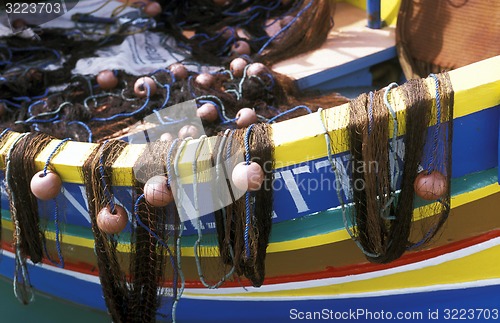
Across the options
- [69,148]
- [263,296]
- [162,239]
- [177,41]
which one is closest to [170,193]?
[162,239]

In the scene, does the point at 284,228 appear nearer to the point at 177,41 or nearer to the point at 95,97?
the point at 95,97

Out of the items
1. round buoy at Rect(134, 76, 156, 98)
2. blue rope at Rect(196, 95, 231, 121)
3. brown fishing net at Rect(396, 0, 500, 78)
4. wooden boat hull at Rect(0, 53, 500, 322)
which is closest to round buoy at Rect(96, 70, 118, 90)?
round buoy at Rect(134, 76, 156, 98)

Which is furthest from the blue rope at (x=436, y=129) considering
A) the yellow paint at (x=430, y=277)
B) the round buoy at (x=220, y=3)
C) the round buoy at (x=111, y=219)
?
the round buoy at (x=220, y=3)

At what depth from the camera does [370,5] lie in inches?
119

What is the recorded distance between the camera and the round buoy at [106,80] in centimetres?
280

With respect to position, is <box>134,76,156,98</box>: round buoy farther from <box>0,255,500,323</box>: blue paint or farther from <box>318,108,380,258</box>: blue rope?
<box>318,108,380,258</box>: blue rope

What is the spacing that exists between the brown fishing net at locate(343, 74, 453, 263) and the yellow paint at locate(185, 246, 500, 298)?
0.23m

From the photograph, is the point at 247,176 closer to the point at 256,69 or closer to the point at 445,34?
the point at 256,69

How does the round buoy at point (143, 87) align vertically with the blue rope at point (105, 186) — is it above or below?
below

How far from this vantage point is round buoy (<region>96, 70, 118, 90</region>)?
2.80 meters

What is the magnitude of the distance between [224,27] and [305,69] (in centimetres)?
69

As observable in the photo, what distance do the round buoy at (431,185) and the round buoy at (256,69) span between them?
1.05 meters

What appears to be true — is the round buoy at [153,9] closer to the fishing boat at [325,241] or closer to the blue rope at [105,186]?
the fishing boat at [325,241]

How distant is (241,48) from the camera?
2990 mm
